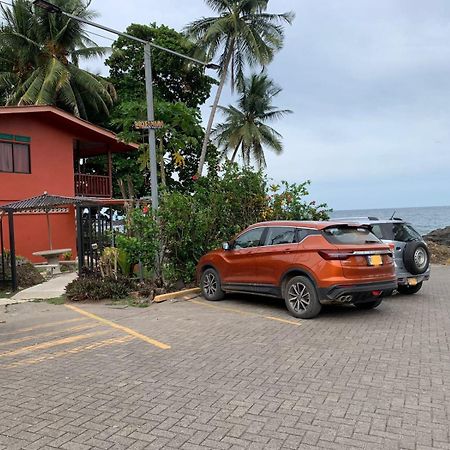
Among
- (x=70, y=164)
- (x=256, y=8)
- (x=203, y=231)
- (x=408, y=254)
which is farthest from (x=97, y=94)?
(x=408, y=254)

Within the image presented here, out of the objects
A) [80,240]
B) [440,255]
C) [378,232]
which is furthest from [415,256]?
[440,255]

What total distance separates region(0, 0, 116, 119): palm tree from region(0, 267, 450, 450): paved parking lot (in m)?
20.8

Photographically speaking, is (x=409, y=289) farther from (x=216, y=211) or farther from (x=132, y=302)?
(x=132, y=302)

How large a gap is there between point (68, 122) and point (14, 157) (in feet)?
9.16

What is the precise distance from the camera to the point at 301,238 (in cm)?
838

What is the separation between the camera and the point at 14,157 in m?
18.8

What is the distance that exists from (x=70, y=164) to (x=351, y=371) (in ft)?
59.9

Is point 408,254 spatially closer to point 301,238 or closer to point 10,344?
point 301,238

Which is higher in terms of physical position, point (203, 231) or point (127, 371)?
point (203, 231)

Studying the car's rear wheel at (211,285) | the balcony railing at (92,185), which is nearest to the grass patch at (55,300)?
the car's rear wheel at (211,285)

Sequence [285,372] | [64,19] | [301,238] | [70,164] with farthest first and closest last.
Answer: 1. [64,19]
2. [70,164]
3. [301,238]
4. [285,372]

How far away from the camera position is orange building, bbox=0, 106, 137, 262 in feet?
60.5

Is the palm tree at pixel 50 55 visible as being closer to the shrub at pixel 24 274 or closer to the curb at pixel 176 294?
the shrub at pixel 24 274

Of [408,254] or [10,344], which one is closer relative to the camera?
[10,344]
